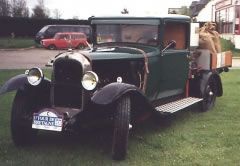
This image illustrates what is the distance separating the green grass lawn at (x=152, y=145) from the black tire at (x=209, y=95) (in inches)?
19.8

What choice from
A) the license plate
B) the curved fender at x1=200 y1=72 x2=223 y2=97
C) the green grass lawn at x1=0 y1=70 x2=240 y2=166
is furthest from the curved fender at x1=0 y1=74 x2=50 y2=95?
the curved fender at x1=200 y1=72 x2=223 y2=97

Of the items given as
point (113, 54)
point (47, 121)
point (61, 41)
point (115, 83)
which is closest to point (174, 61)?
point (113, 54)

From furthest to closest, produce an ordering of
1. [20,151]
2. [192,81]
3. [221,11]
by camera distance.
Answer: [221,11], [192,81], [20,151]

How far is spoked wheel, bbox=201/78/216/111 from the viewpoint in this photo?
29.0ft

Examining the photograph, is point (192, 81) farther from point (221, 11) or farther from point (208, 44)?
point (221, 11)

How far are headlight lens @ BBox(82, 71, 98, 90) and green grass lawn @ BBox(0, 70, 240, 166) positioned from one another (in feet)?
2.95

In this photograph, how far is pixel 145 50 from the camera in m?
7.24

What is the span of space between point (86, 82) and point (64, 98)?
1.82ft

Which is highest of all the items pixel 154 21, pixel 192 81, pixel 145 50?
pixel 154 21

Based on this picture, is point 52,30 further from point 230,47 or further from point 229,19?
point 230,47

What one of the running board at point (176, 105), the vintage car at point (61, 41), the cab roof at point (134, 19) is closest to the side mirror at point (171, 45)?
the cab roof at point (134, 19)

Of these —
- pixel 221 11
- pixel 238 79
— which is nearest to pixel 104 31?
pixel 238 79

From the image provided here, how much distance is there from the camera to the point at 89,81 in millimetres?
5895

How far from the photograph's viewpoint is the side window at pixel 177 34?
25.1ft
